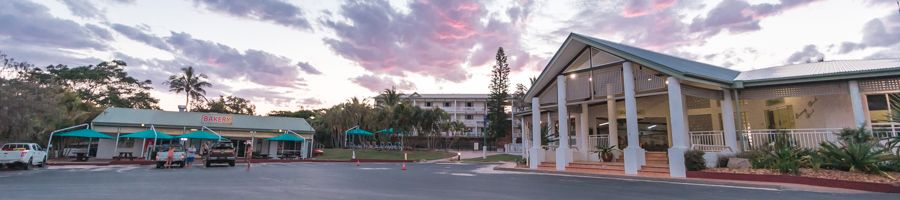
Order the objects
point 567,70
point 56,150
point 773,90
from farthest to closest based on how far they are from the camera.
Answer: point 56,150, point 567,70, point 773,90

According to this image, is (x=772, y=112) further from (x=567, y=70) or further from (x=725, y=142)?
(x=567, y=70)

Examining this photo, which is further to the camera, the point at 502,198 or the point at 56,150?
the point at 56,150

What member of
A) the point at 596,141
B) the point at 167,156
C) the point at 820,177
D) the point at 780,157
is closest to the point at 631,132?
the point at 780,157

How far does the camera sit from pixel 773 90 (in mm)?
13969

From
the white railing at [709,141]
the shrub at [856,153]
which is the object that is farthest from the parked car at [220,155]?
the shrub at [856,153]

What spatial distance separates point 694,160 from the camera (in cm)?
1298

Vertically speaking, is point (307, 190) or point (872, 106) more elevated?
point (872, 106)

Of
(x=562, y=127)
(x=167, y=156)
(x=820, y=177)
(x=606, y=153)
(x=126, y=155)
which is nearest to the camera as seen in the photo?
(x=820, y=177)

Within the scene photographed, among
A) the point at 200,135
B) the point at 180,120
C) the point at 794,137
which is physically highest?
the point at 180,120

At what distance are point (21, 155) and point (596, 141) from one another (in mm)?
25638

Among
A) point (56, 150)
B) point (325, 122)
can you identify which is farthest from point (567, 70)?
point (325, 122)

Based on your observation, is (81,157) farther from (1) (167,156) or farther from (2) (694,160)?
(2) (694,160)

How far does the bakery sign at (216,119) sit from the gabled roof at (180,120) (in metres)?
0.20

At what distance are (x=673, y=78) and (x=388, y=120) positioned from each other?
1406 inches
